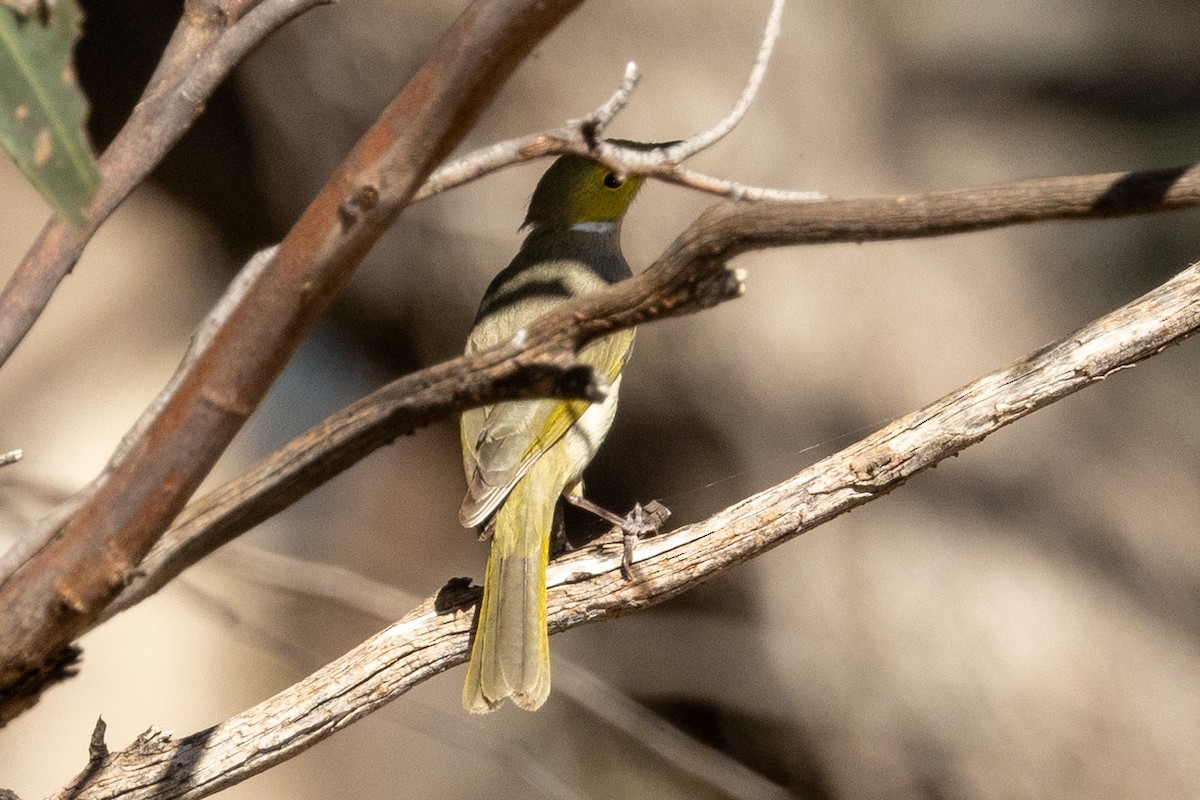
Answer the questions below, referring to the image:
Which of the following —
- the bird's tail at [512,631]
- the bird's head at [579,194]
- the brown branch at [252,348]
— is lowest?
the brown branch at [252,348]

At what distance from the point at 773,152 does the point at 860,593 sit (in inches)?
54.0

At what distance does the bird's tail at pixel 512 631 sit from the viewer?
2400mm

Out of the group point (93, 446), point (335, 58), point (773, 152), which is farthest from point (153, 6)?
point (773, 152)

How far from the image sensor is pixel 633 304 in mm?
1280

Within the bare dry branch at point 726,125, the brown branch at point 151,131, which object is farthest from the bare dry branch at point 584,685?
the bare dry branch at point 726,125

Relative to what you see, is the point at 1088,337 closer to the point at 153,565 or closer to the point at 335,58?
the point at 153,565

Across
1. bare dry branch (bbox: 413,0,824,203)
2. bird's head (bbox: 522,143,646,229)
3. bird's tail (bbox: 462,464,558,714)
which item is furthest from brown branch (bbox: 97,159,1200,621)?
bird's head (bbox: 522,143,646,229)

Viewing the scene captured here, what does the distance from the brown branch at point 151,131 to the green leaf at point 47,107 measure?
542 mm

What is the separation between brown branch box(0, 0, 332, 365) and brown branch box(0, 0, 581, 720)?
1.89ft

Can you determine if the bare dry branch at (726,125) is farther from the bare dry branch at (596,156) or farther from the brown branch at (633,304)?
the brown branch at (633,304)

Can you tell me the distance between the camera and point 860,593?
344 cm

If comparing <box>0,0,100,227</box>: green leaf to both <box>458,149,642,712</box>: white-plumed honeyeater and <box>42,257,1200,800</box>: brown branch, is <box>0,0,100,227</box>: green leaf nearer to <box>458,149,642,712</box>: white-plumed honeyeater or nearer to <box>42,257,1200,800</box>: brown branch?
<box>458,149,642,712</box>: white-plumed honeyeater

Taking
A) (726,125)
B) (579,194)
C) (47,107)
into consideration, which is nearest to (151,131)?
(47,107)

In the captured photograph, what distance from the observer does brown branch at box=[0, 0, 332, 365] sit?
1.66 metres
